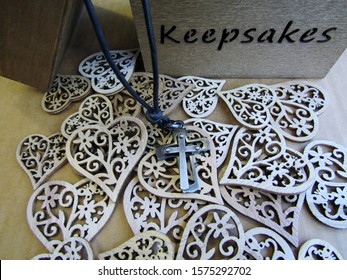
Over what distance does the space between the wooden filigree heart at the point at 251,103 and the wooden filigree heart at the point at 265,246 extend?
200mm

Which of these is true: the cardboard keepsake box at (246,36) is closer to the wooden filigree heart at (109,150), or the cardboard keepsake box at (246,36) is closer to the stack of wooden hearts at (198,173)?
the stack of wooden hearts at (198,173)

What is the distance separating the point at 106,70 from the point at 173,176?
0.30 meters

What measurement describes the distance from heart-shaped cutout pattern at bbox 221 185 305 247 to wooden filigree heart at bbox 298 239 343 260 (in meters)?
0.02

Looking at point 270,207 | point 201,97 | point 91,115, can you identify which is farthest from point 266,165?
point 91,115

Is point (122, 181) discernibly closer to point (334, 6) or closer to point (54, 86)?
point (54, 86)

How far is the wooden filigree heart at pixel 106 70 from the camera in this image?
1.95 ft

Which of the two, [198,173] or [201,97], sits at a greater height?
[201,97]

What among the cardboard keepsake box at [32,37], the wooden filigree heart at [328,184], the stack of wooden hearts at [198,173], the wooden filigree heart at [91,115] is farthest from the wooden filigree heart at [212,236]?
the cardboard keepsake box at [32,37]

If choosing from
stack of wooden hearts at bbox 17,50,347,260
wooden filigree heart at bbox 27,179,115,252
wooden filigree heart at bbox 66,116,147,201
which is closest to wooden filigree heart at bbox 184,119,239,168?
stack of wooden hearts at bbox 17,50,347,260

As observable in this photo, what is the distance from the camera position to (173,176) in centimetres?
50

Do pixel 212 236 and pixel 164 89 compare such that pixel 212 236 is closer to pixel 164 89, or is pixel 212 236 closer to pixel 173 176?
pixel 173 176

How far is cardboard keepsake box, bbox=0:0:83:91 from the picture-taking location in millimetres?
468

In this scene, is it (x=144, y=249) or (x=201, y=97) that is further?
(x=201, y=97)

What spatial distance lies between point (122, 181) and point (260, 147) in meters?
0.27
